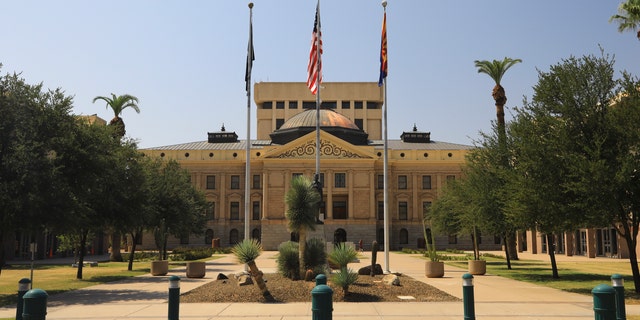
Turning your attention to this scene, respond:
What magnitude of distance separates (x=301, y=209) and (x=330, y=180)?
56.0 meters

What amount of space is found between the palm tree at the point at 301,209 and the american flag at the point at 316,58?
9382 millimetres

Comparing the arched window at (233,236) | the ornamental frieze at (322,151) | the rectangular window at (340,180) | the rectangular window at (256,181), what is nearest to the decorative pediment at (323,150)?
the ornamental frieze at (322,151)

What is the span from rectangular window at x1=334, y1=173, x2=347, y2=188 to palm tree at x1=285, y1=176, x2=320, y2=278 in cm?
5621

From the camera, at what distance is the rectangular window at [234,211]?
3211 inches

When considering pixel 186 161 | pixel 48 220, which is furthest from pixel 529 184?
pixel 186 161

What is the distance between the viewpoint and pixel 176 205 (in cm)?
4238

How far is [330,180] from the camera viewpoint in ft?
254

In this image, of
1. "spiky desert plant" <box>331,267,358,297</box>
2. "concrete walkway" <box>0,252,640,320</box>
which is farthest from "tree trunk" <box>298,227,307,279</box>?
"concrete walkway" <box>0,252,640,320</box>

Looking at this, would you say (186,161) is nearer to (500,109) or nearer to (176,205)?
(176,205)

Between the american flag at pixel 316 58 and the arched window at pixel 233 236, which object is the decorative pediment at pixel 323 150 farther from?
the american flag at pixel 316 58

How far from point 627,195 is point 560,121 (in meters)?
3.58

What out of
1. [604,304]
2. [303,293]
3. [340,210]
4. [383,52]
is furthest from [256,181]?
[604,304]

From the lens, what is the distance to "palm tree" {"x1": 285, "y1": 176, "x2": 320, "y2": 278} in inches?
847

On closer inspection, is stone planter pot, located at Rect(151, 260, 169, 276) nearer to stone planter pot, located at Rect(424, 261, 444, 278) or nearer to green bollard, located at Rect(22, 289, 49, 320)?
stone planter pot, located at Rect(424, 261, 444, 278)
